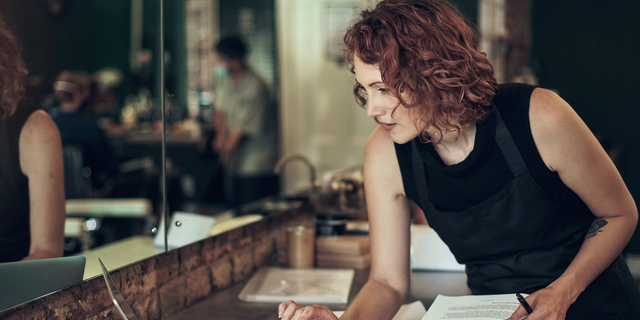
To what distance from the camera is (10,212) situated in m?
1.28

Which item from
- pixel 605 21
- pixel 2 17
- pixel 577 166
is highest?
pixel 605 21

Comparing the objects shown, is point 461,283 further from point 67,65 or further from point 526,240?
point 67,65

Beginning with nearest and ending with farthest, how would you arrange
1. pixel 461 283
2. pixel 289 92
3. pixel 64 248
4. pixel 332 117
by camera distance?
pixel 64 248 → pixel 461 283 → pixel 332 117 → pixel 289 92

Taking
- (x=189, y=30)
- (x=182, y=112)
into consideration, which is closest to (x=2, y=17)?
(x=182, y=112)

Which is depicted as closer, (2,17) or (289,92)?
(2,17)

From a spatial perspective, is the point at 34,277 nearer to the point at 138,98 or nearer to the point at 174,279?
the point at 174,279

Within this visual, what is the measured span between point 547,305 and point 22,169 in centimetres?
113

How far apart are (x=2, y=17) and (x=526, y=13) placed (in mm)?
4424

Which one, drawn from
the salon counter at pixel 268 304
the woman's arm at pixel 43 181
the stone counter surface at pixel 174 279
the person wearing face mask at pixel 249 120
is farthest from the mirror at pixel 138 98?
the woman's arm at pixel 43 181

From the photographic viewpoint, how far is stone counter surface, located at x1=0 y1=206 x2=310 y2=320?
125 cm

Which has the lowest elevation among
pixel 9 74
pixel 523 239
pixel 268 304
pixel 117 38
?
pixel 268 304

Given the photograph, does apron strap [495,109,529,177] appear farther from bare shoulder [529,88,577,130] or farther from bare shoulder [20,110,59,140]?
bare shoulder [20,110,59,140]

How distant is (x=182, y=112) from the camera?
716cm

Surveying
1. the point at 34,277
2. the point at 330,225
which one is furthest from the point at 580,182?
the point at 34,277
